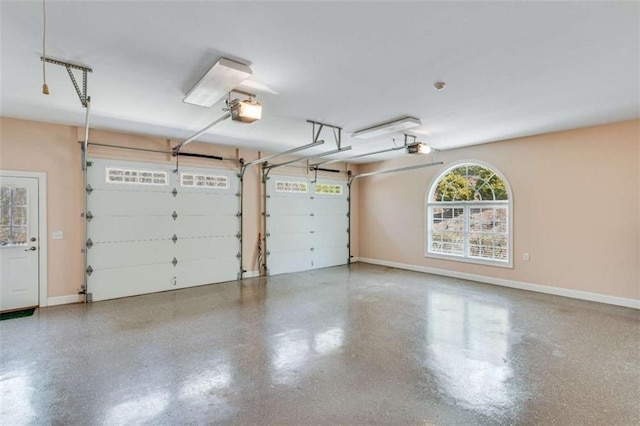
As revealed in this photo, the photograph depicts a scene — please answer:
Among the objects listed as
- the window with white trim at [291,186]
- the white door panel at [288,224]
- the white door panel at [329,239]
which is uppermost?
the window with white trim at [291,186]

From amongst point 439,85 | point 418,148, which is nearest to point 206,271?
point 418,148

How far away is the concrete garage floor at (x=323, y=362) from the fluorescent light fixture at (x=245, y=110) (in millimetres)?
2372

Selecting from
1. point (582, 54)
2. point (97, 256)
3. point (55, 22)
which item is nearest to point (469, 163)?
point (582, 54)

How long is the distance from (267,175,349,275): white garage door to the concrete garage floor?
2.27 m

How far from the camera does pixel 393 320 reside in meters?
4.02

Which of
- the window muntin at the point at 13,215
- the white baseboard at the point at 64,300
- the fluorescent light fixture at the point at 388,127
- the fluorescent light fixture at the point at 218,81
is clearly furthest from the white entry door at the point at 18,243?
the fluorescent light fixture at the point at 388,127

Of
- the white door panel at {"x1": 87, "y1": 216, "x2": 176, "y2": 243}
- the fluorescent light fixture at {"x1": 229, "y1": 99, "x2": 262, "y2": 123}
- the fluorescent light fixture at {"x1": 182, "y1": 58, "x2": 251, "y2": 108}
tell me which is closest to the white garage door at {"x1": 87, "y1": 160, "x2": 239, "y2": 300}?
the white door panel at {"x1": 87, "y1": 216, "x2": 176, "y2": 243}

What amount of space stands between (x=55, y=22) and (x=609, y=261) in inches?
278

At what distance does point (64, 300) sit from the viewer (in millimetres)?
4773

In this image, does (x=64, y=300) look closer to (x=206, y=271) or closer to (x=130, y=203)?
(x=130, y=203)

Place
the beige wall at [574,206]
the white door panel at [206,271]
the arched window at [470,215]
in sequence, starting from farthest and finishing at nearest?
the arched window at [470,215], the white door panel at [206,271], the beige wall at [574,206]

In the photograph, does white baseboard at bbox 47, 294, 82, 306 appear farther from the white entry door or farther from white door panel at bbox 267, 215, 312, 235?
white door panel at bbox 267, 215, 312, 235

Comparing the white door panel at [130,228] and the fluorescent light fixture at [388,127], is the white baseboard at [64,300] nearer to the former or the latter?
the white door panel at [130,228]

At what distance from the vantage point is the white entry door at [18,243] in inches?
172
